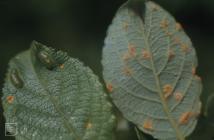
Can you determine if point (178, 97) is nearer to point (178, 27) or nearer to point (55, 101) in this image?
point (178, 27)

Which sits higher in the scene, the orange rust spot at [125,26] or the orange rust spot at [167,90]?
the orange rust spot at [125,26]

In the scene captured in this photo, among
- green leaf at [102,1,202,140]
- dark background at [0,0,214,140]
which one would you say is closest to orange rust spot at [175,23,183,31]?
green leaf at [102,1,202,140]

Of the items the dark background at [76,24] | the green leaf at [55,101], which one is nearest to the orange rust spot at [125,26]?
the green leaf at [55,101]

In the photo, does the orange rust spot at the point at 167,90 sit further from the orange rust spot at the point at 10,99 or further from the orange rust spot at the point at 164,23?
the orange rust spot at the point at 10,99

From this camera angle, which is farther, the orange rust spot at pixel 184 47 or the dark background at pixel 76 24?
the dark background at pixel 76 24

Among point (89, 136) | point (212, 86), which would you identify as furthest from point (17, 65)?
point (212, 86)

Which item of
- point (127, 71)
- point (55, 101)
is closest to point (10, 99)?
point (55, 101)

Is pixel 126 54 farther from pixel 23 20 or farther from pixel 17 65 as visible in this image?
pixel 23 20
